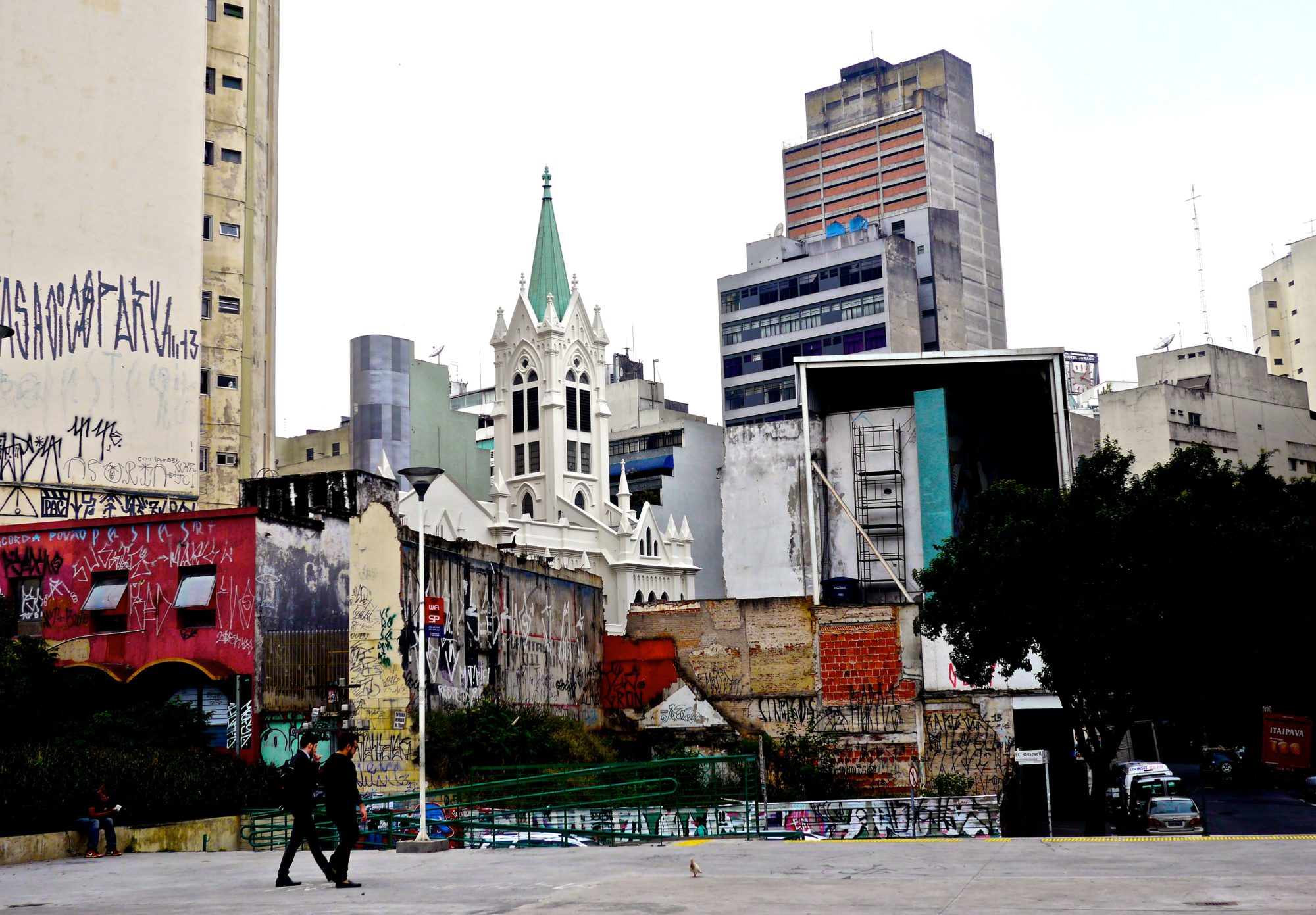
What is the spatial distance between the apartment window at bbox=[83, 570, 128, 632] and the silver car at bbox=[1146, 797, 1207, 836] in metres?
22.6

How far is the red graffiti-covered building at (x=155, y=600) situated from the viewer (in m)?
26.9

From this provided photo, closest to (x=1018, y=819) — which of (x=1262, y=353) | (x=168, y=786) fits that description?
(x=168, y=786)

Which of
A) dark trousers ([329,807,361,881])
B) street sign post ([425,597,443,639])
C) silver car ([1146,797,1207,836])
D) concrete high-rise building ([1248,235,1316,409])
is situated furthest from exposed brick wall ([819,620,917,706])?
concrete high-rise building ([1248,235,1316,409])

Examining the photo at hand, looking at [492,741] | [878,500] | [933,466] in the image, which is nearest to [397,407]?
[878,500]

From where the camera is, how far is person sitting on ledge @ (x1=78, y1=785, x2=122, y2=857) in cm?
1953

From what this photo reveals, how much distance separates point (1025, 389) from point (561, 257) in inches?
2286

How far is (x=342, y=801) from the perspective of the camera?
13633 millimetres

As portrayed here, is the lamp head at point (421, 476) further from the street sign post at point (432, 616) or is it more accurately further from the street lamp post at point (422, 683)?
the street sign post at point (432, 616)

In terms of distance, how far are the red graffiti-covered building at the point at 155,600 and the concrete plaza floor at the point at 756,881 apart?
31.9 feet

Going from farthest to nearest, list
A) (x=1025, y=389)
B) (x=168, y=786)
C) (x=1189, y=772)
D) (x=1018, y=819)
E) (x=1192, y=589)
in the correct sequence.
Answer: (x=1189, y=772), (x=1025, y=389), (x=1018, y=819), (x=1192, y=589), (x=168, y=786)

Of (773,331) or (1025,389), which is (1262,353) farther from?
(1025,389)

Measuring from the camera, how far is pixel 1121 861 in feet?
42.6

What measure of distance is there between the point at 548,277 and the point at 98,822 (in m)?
81.2

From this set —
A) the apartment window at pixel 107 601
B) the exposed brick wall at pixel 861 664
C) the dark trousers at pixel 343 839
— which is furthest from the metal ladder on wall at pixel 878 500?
the dark trousers at pixel 343 839
